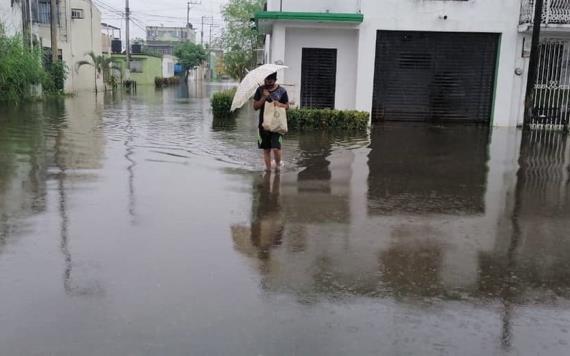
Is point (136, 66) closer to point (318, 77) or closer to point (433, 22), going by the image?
point (318, 77)

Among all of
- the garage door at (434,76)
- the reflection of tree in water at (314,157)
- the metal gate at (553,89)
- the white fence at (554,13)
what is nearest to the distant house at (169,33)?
the garage door at (434,76)

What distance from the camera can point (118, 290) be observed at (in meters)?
4.37

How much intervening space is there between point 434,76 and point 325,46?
3309mm

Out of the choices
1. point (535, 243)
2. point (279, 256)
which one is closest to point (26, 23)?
point (279, 256)

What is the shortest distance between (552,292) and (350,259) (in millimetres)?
1599

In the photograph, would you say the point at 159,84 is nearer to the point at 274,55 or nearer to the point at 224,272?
the point at 274,55

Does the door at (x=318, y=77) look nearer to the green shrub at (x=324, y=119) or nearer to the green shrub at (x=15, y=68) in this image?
the green shrub at (x=324, y=119)

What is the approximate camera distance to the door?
17.6 metres

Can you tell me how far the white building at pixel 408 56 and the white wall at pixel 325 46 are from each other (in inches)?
1.1

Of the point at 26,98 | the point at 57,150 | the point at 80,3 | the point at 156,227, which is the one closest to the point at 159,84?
the point at 80,3

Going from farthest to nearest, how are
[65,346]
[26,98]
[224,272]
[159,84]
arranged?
[159,84], [26,98], [224,272], [65,346]

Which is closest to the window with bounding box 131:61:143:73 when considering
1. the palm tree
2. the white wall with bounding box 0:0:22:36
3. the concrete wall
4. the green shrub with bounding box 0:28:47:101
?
the palm tree

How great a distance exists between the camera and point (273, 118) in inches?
347

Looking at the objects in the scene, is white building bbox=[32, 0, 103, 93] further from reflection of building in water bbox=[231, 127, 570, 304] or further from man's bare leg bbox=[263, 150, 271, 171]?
reflection of building in water bbox=[231, 127, 570, 304]
